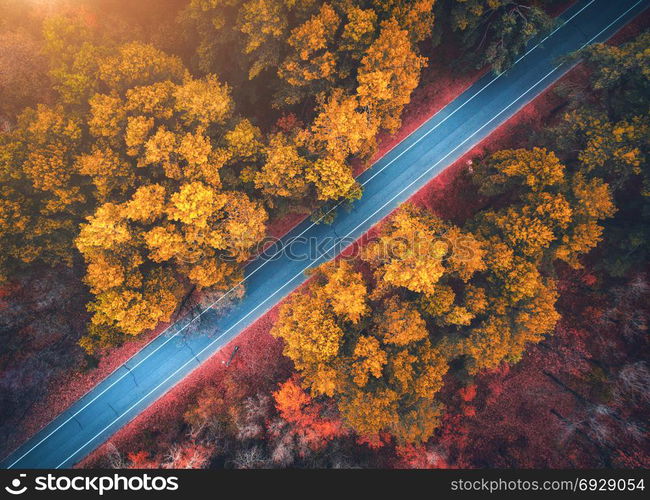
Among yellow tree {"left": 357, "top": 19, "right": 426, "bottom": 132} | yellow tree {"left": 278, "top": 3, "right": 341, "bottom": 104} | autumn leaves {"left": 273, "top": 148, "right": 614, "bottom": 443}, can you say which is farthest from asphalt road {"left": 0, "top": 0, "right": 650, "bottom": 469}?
yellow tree {"left": 278, "top": 3, "right": 341, "bottom": 104}

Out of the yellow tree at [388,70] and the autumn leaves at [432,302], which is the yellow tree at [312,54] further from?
the autumn leaves at [432,302]

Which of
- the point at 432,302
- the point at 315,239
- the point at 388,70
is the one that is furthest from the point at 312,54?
the point at 432,302

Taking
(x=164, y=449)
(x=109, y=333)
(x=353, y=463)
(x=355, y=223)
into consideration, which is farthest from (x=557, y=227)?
(x=164, y=449)

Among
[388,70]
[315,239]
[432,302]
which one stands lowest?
[432,302]

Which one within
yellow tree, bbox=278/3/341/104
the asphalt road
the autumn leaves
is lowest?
the autumn leaves

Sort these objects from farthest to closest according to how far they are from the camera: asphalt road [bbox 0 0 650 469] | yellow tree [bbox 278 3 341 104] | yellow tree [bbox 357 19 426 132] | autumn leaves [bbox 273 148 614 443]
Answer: asphalt road [bbox 0 0 650 469]
autumn leaves [bbox 273 148 614 443]
yellow tree [bbox 357 19 426 132]
yellow tree [bbox 278 3 341 104]

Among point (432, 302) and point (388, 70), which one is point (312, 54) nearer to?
point (388, 70)

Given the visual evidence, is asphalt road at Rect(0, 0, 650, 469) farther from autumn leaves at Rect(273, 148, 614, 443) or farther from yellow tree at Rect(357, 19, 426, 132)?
yellow tree at Rect(357, 19, 426, 132)

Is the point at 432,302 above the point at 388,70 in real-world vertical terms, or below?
below

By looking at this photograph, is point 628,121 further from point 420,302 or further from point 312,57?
point 312,57
